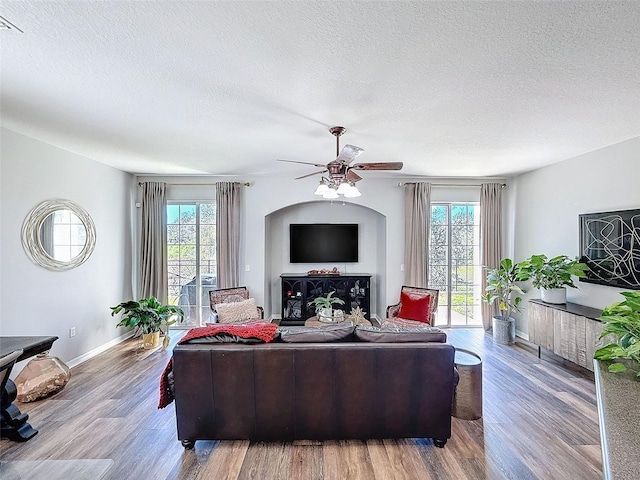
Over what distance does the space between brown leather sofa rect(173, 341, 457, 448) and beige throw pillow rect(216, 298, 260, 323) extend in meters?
2.11

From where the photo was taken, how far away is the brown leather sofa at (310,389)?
246cm

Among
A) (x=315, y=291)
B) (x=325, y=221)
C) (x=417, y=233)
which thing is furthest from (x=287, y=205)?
(x=417, y=233)

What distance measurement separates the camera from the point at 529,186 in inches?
210

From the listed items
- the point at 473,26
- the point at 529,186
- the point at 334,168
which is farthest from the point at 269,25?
the point at 529,186

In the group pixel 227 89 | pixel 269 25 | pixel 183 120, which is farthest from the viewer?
pixel 183 120

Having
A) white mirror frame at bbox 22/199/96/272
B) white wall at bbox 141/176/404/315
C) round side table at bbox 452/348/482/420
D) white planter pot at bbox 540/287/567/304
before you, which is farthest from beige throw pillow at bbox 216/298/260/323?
white planter pot at bbox 540/287/567/304

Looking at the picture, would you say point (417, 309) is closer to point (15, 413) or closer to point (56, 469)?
point (56, 469)

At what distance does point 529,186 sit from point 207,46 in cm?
543

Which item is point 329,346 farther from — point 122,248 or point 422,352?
point 122,248

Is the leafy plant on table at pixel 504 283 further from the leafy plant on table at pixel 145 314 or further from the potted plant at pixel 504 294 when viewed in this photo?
the leafy plant on table at pixel 145 314

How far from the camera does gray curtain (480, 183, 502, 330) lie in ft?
18.9

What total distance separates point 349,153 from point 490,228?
4034 mm

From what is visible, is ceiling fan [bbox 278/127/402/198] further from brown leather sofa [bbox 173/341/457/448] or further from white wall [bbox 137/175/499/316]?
white wall [bbox 137/175/499/316]

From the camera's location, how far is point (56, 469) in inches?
88.0
